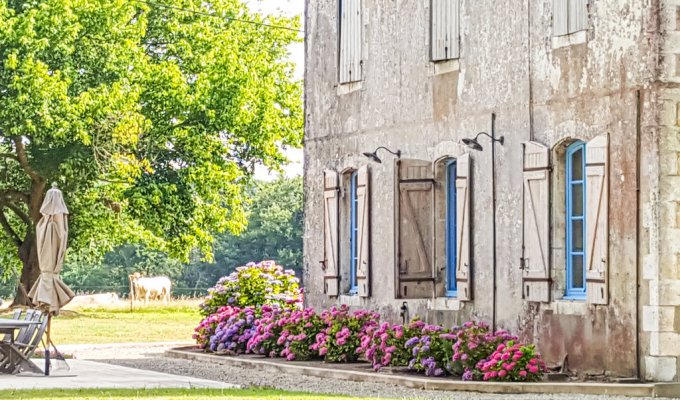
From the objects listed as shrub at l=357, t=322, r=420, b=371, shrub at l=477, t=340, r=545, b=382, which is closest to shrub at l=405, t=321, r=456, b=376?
shrub at l=357, t=322, r=420, b=371

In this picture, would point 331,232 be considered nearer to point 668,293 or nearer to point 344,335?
point 344,335

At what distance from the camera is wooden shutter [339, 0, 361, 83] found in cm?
2219

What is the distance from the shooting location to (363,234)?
21.4 m

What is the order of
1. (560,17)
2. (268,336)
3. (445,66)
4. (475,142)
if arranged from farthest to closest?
1. (268,336)
2. (445,66)
3. (475,142)
4. (560,17)

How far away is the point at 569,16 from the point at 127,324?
20452 millimetres

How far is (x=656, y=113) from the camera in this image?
15789 mm

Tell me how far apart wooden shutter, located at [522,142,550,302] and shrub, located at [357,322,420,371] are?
5.57 ft

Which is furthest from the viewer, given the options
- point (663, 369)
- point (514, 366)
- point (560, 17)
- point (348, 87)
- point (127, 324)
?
point (127, 324)

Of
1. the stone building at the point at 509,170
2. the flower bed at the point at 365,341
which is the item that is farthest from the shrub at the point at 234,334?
the stone building at the point at 509,170

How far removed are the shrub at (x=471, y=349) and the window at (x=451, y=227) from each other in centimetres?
241

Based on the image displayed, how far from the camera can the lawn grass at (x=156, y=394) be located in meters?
14.2

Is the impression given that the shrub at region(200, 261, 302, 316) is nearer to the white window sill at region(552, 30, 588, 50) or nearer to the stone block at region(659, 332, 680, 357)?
the white window sill at region(552, 30, 588, 50)

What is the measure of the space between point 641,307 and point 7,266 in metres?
29.9

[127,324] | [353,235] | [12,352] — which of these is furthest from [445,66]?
[127,324]
